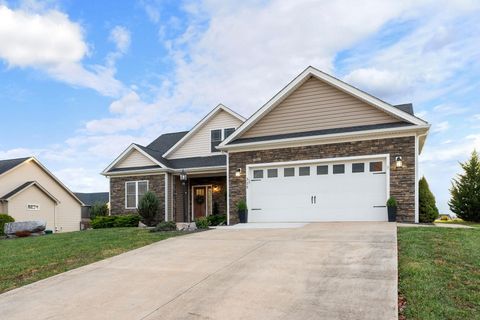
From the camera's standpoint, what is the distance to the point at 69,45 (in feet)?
46.7

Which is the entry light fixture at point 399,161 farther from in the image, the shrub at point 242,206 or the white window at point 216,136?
the white window at point 216,136

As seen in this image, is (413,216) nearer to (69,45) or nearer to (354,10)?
(354,10)

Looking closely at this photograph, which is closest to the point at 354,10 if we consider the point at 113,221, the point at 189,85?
the point at 189,85

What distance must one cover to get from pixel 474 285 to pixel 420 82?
12669mm

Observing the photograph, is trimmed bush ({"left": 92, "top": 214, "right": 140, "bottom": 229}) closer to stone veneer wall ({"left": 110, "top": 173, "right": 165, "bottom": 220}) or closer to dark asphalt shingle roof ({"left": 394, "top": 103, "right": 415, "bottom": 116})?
stone veneer wall ({"left": 110, "top": 173, "right": 165, "bottom": 220})

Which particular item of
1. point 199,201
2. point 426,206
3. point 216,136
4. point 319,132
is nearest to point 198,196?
point 199,201

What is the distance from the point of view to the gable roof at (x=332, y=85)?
496 inches

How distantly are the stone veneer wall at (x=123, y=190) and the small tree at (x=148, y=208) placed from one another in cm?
58

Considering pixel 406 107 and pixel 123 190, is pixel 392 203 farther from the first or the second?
pixel 123 190

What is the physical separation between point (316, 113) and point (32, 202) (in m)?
20.8

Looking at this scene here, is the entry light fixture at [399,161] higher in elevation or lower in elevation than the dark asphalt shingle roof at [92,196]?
higher

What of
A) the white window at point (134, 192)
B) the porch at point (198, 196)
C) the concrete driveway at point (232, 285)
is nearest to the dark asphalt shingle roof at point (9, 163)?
the white window at point (134, 192)

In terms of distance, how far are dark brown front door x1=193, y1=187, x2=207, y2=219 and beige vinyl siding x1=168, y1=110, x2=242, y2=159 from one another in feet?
6.84

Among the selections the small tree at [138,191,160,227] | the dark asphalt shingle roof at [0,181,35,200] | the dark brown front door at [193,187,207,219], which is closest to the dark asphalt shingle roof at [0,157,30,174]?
the dark asphalt shingle roof at [0,181,35,200]
